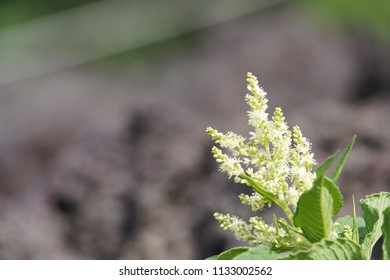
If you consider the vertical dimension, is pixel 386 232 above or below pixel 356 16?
below

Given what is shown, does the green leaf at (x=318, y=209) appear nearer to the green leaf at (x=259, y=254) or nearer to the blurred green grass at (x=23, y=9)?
the green leaf at (x=259, y=254)

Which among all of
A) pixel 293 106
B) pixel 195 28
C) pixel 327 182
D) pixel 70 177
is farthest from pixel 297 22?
pixel 327 182

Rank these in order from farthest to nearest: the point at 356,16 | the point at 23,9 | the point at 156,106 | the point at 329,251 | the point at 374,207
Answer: the point at 23,9, the point at 356,16, the point at 156,106, the point at 374,207, the point at 329,251

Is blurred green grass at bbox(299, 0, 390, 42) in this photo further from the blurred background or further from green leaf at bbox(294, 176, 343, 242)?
green leaf at bbox(294, 176, 343, 242)

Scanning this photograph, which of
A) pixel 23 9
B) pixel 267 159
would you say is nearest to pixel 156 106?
pixel 267 159

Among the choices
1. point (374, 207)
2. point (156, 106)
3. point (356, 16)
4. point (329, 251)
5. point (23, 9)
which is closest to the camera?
point (329, 251)

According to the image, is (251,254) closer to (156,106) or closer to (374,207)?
(374,207)

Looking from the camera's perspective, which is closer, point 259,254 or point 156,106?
point 259,254
